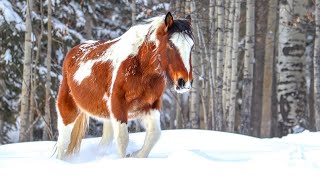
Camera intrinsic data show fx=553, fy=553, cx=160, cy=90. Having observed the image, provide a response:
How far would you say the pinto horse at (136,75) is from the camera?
5828 millimetres

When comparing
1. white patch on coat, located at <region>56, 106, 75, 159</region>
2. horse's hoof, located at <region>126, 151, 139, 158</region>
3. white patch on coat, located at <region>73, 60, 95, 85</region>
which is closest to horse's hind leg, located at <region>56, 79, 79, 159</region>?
white patch on coat, located at <region>56, 106, 75, 159</region>

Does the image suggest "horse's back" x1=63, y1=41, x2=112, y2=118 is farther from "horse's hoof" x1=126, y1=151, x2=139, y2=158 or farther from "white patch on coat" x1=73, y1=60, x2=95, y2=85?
"horse's hoof" x1=126, y1=151, x2=139, y2=158

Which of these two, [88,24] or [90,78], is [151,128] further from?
[88,24]

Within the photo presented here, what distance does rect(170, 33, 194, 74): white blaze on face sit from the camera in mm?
5707

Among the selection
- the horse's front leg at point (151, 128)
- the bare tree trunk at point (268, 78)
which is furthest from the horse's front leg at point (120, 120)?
the bare tree trunk at point (268, 78)

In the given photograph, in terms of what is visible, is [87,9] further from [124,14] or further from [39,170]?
[39,170]

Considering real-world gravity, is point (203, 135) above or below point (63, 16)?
below

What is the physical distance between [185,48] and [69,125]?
2422mm

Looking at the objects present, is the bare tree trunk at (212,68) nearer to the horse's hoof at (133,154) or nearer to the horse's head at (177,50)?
the horse's hoof at (133,154)

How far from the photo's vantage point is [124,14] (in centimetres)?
2231

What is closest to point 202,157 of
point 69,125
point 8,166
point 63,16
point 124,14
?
point 8,166

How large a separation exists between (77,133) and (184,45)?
2.43 meters

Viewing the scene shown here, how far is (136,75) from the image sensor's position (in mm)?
6184

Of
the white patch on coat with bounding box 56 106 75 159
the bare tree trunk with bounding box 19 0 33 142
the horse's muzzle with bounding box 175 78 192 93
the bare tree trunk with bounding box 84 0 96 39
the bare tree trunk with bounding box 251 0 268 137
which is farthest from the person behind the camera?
the bare tree trunk with bounding box 251 0 268 137
